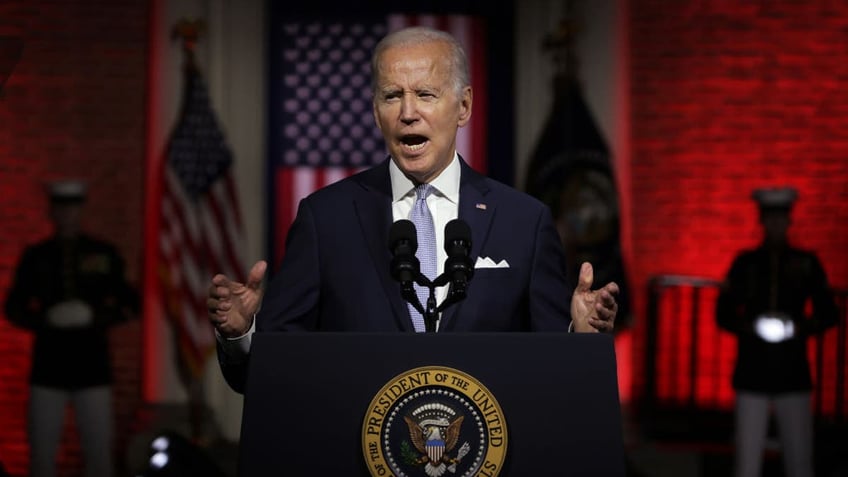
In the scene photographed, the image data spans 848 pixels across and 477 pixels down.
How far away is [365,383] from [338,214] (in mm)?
592

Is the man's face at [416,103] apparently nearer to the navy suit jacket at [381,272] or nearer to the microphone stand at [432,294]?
the navy suit jacket at [381,272]

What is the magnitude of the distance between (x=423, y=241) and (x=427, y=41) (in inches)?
16.3

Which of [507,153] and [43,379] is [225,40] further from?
[43,379]

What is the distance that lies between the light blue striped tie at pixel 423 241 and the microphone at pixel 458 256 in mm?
265

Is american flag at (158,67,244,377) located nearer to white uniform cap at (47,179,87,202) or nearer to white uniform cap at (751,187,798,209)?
white uniform cap at (47,179,87,202)

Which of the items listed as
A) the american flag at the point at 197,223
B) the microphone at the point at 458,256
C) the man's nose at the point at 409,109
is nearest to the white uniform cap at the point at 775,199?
the american flag at the point at 197,223

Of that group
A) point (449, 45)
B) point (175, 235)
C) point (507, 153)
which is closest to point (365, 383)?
point (449, 45)

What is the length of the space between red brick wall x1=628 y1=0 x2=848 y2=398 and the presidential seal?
19.2 ft

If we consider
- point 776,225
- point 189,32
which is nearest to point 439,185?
point 776,225

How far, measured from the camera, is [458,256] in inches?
75.5

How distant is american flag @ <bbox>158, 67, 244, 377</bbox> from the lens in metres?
6.58

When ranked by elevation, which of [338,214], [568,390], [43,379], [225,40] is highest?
[225,40]

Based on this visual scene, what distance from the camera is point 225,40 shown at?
6.94m

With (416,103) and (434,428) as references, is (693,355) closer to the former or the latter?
(416,103)
